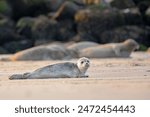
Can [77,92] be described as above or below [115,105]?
above

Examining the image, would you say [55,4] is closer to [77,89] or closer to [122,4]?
[122,4]

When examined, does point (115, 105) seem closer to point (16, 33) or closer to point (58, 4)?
point (16, 33)

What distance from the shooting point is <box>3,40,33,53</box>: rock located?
64.3ft

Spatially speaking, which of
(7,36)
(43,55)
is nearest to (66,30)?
(7,36)

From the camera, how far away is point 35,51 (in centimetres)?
1347

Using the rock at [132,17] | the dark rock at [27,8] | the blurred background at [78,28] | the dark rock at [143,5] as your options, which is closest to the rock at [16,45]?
the blurred background at [78,28]

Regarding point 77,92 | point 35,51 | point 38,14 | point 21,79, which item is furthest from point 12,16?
point 77,92

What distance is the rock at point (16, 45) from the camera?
64.3ft

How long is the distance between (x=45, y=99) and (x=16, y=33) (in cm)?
Answer: 1612

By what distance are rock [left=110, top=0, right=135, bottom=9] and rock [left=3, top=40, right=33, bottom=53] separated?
5688mm

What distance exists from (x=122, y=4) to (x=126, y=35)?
4.39m

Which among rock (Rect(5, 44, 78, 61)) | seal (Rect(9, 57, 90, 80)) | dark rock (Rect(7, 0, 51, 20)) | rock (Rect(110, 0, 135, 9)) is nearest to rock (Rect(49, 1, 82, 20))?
dark rock (Rect(7, 0, 51, 20))

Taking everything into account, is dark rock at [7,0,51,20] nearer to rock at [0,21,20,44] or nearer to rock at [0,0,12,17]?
rock at [0,0,12,17]

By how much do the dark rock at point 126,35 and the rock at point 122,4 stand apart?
3.32m
